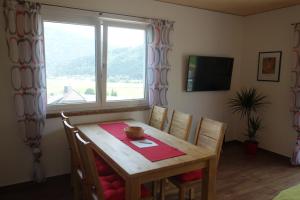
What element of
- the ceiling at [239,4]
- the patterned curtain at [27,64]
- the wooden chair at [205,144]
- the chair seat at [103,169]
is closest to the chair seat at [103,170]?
the chair seat at [103,169]

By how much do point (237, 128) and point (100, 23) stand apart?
3314mm

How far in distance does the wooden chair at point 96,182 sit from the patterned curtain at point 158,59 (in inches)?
64.7

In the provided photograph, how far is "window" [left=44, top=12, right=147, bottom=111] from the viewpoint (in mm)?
3012

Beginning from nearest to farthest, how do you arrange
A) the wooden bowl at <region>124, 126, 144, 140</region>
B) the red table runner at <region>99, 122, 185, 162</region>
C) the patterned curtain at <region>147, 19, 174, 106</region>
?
the red table runner at <region>99, 122, 185, 162</region>
the wooden bowl at <region>124, 126, 144, 140</region>
the patterned curtain at <region>147, 19, 174, 106</region>

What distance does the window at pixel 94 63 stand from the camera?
9.88 feet

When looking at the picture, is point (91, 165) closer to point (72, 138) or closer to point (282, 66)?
point (72, 138)

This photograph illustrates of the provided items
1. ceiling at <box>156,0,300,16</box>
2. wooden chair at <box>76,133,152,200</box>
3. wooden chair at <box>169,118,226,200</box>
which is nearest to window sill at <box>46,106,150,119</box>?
wooden chair at <box>76,133,152,200</box>

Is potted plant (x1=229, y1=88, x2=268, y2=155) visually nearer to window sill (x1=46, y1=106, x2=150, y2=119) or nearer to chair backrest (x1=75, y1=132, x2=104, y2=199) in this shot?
window sill (x1=46, y1=106, x2=150, y2=119)

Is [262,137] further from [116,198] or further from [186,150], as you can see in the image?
[116,198]

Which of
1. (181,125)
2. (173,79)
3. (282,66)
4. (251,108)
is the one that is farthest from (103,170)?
(282,66)

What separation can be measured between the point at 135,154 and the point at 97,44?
1.82 meters

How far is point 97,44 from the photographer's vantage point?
10.6ft

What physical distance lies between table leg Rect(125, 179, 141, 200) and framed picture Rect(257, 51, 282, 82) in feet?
11.1

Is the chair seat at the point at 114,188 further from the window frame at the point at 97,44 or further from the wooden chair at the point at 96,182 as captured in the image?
the window frame at the point at 97,44
